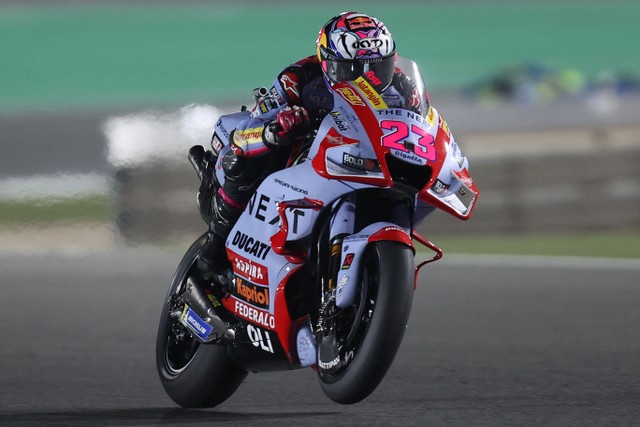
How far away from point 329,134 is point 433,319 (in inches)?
161

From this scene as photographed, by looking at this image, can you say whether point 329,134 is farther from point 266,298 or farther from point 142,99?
point 142,99

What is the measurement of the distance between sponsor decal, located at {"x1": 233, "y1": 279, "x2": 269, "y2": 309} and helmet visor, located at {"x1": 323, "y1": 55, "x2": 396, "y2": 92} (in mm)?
865

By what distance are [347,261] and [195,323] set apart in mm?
1123

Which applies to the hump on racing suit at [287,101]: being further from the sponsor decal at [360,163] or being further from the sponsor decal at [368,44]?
the sponsor decal at [360,163]

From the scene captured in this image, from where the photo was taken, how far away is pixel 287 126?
17.3 feet

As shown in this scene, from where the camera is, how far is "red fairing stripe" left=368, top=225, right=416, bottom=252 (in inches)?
191

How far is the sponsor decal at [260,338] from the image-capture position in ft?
17.8

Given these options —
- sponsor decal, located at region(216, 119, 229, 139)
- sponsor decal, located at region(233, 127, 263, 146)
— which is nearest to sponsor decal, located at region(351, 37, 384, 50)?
sponsor decal, located at region(233, 127, 263, 146)

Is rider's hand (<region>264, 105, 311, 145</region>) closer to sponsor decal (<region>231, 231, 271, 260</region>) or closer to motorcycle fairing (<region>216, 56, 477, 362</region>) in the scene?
motorcycle fairing (<region>216, 56, 477, 362</region>)

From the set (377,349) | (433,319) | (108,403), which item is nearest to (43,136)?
(433,319)

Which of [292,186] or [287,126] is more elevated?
[287,126]

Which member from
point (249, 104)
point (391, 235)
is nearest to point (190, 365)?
point (391, 235)

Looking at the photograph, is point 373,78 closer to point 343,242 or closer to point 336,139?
point 336,139

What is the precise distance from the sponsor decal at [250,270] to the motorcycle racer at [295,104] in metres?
0.19
